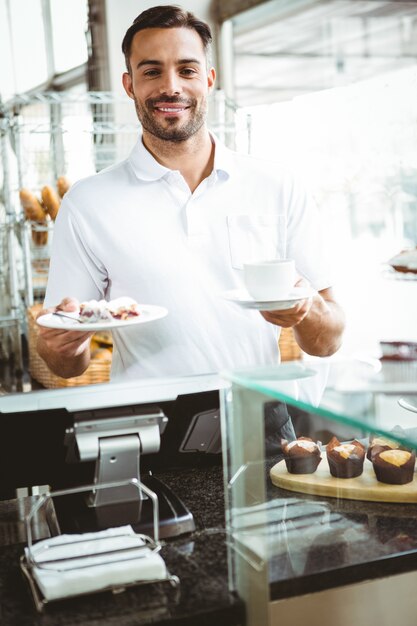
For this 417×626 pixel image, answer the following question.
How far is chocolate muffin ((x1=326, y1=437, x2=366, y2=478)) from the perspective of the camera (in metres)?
1.21

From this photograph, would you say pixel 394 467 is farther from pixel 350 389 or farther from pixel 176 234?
pixel 176 234

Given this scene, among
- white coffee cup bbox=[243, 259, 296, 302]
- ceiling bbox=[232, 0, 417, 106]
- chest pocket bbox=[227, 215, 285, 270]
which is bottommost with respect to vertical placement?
white coffee cup bbox=[243, 259, 296, 302]

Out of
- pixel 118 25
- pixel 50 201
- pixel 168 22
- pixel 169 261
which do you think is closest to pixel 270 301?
pixel 169 261

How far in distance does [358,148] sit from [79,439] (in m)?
3.25

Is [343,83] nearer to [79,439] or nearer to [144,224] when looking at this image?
[144,224]

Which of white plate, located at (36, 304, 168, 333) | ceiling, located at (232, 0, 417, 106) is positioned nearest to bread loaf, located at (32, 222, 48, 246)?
ceiling, located at (232, 0, 417, 106)

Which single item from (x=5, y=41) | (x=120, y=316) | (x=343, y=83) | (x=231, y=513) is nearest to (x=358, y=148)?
(x=343, y=83)

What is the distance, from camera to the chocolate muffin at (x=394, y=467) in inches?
47.3

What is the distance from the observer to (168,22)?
193 centimetres

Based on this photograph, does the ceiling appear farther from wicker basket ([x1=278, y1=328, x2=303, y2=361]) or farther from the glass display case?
the glass display case

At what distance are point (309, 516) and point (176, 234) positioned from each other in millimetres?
902

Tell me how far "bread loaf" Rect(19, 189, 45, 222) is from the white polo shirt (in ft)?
4.31

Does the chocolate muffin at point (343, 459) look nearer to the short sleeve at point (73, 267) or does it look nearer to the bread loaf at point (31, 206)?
the short sleeve at point (73, 267)

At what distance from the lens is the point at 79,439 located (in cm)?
114
